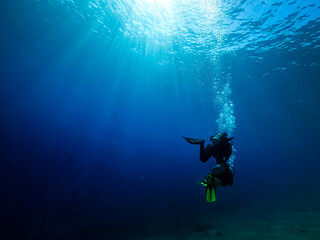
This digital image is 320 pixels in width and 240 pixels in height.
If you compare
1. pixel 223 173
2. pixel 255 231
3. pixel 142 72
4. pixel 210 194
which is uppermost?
pixel 142 72

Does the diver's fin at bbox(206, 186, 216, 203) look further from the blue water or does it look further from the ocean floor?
the ocean floor

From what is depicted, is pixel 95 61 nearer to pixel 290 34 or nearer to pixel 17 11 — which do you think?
pixel 17 11

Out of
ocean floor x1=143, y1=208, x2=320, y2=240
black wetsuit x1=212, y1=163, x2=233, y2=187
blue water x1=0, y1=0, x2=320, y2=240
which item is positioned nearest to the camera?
black wetsuit x1=212, y1=163, x2=233, y2=187

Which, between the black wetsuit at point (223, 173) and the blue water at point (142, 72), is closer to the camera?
the black wetsuit at point (223, 173)

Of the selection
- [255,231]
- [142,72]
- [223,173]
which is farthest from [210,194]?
[142,72]

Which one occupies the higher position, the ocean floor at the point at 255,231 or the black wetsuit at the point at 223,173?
the black wetsuit at the point at 223,173

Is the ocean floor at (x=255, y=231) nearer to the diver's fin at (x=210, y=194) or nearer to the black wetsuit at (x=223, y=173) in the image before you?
the black wetsuit at (x=223, y=173)

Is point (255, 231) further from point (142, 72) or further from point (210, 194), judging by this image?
point (142, 72)

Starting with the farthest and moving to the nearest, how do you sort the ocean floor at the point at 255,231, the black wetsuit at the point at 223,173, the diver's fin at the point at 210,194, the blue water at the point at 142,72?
the blue water at the point at 142,72 → the ocean floor at the point at 255,231 → the black wetsuit at the point at 223,173 → the diver's fin at the point at 210,194

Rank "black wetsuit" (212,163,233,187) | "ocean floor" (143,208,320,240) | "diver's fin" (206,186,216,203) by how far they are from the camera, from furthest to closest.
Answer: "ocean floor" (143,208,320,240)
"black wetsuit" (212,163,233,187)
"diver's fin" (206,186,216,203)

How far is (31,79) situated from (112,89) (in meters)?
12.9

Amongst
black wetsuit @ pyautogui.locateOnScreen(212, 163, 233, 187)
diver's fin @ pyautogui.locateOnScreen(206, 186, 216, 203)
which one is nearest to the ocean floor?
black wetsuit @ pyautogui.locateOnScreen(212, 163, 233, 187)

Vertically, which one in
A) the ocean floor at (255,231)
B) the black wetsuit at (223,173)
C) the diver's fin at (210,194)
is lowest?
the ocean floor at (255,231)

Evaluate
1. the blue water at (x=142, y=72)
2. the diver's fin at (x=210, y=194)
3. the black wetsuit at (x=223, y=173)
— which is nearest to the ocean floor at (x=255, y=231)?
the blue water at (x=142, y=72)
